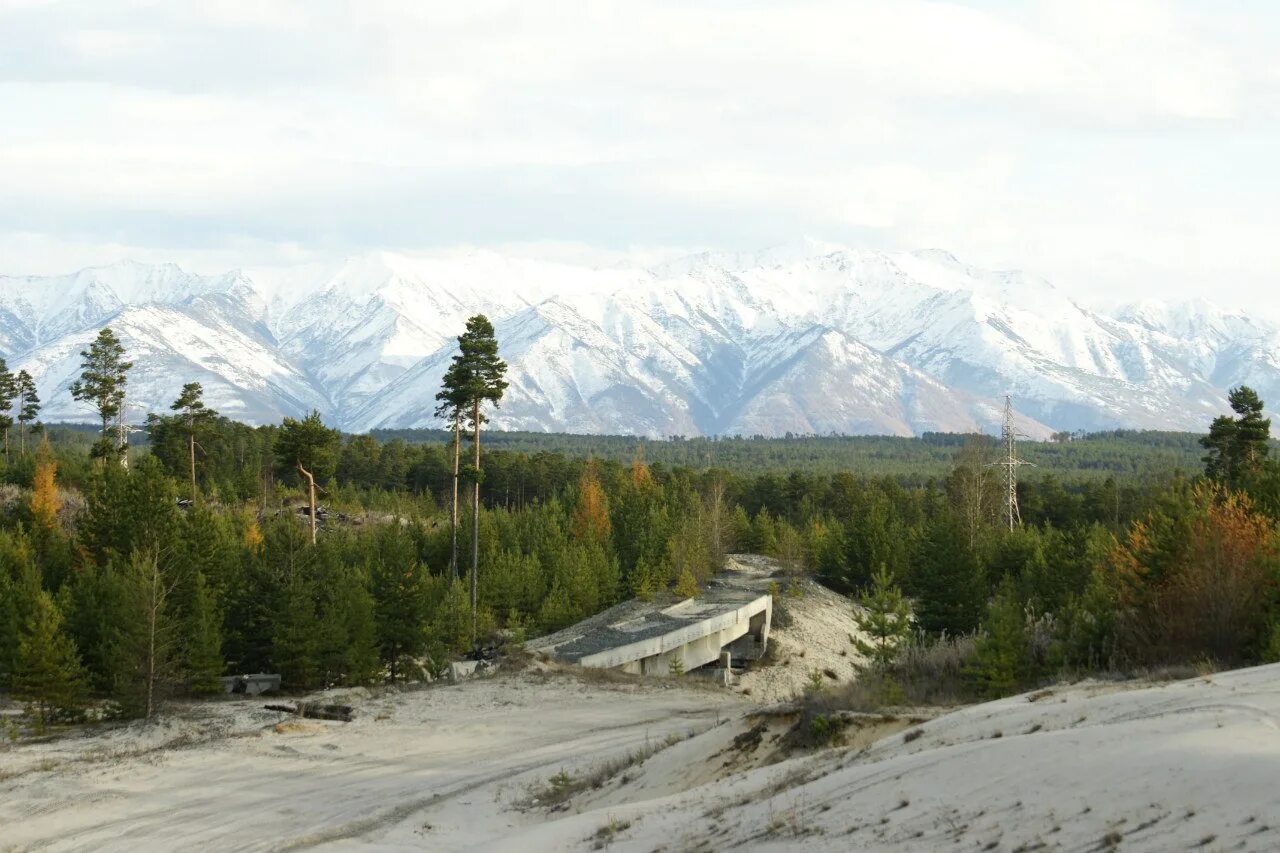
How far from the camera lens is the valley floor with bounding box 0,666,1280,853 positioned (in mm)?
13406

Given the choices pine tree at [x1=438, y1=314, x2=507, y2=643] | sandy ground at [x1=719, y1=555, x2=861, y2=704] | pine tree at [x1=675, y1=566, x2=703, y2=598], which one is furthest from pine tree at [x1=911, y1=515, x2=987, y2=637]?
pine tree at [x1=675, y1=566, x2=703, y2=598]

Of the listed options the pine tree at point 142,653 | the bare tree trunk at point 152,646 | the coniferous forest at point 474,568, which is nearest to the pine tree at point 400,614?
the coniferous forest at point 474,568

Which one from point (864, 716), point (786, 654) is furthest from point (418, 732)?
point (786, 654)

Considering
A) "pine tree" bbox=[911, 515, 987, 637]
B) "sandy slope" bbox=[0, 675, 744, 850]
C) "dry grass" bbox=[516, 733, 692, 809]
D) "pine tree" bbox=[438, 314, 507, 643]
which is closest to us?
"sandy slope" bbox=[0, 675, 744, 850]

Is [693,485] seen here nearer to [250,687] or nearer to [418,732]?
[250,687]

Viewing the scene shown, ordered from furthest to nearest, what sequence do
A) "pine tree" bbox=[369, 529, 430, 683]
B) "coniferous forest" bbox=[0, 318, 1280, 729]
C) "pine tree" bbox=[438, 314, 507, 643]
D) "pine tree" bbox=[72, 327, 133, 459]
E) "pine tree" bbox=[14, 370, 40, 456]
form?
"pine tree" bbox=[14, 370, 40, 456] → "pine tree" bbox=[72, 327, 133, 459] → "pine tree" bbox=[438, 314, 507, 643] → "pine tree" bbox=[369, 529, 430, 683] → "coniferous forest" bbox=[0, 318, 1280, 729]

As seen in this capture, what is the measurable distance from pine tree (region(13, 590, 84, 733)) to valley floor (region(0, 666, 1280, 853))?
10.7 ft

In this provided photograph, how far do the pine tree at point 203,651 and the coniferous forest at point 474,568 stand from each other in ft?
0.45

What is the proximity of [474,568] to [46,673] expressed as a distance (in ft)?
71.6

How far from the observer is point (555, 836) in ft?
61.3

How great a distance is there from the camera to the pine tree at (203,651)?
4178cm

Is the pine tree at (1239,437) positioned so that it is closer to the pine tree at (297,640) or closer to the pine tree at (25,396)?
the pine tree at (297,640)

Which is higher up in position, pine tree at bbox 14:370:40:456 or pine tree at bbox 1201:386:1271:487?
pine tree at bbox 14:370:40:456

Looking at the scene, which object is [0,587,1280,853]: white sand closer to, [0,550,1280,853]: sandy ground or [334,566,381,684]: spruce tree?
[0,550,1280,853]: sandy ground
